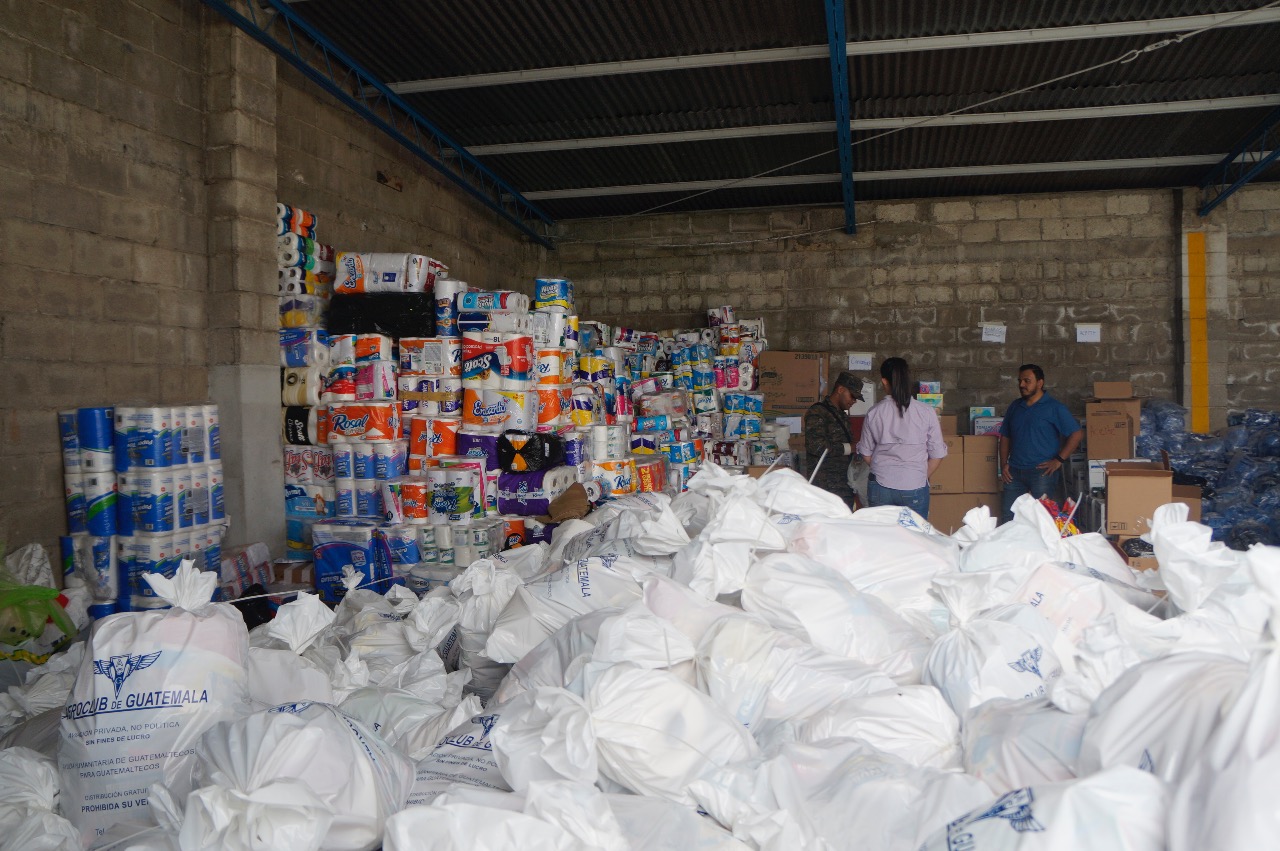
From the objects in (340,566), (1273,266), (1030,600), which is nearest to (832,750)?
(1030,600)

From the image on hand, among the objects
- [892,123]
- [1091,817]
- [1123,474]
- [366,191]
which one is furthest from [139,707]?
[892,123]

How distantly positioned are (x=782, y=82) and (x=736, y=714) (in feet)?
18.7

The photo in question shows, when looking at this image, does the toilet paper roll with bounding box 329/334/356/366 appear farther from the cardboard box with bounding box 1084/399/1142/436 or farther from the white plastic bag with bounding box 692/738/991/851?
the cardboard box with bounding box 1084/399/1142/436

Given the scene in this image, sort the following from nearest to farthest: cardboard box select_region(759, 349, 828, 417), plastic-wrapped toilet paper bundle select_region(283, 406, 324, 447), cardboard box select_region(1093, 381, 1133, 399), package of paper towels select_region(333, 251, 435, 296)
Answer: plastic-wrapped toilet paper bundle select_region(283, 406, 324, 447) < package of paper towels select_region(333, 251, 435, 296) < cardboard box select_region(1093, 381, 1133, 399) < cardboard box select_region(759, 349, 828, 417)

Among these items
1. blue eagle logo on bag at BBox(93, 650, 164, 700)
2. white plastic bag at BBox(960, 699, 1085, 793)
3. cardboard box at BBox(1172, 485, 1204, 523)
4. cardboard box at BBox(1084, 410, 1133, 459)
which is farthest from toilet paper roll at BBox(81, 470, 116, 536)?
cardboard box at BBox(1084, 410, 1133, 459)

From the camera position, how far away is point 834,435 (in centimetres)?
609

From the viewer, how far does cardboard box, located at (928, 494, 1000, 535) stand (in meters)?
7.36

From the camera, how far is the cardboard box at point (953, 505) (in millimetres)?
7355

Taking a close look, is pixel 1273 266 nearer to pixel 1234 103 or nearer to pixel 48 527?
pixel 1234 103

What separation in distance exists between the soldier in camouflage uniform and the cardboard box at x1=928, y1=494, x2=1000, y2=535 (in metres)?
1.55

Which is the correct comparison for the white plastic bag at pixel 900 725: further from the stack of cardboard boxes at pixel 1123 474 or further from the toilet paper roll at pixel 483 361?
the toilet paper roll at pixel 483 361

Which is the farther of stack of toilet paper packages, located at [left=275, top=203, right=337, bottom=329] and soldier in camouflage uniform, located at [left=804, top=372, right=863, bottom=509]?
soldier in camouflage uniform, located at [left=804, top=372, right=863, bottom=509]

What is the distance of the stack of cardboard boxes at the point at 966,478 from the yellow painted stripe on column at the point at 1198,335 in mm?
2696

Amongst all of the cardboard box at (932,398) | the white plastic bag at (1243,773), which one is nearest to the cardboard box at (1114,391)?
the cardboard box at (932,398)
